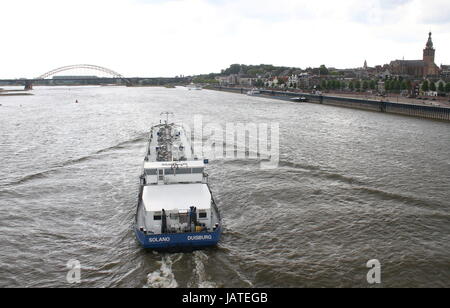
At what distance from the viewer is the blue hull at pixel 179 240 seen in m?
17.6

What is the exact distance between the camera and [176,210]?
18500 millimetres

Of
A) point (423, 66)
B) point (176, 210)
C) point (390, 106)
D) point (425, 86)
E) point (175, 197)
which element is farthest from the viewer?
point (423, 66)

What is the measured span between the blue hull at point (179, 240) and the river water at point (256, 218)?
0.42 meters

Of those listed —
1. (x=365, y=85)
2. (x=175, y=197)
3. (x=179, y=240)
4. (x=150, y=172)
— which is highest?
(x=365, y=85)

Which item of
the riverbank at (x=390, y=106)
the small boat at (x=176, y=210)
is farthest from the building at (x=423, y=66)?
the small boat at (x=176, y=210)

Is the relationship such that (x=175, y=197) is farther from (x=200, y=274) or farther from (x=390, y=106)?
(x=390, y=106)

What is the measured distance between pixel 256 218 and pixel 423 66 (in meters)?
162

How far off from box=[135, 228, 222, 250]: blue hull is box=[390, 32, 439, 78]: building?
16058cm

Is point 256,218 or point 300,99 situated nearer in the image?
point 256,218

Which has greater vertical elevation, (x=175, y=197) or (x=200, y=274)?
(x=175, y=197)


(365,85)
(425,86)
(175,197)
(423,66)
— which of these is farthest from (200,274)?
(423,66)

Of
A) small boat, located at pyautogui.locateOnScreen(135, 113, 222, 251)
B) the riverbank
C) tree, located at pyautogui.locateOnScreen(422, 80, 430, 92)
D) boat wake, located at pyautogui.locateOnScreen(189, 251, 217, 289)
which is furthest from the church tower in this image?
boat wake, located at pyautogui.locateOnScreen(189, 251, 217, 289)

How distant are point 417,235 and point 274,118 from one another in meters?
51.4

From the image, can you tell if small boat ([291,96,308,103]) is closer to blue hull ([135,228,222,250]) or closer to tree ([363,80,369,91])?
tree ([363,80,369,91])
